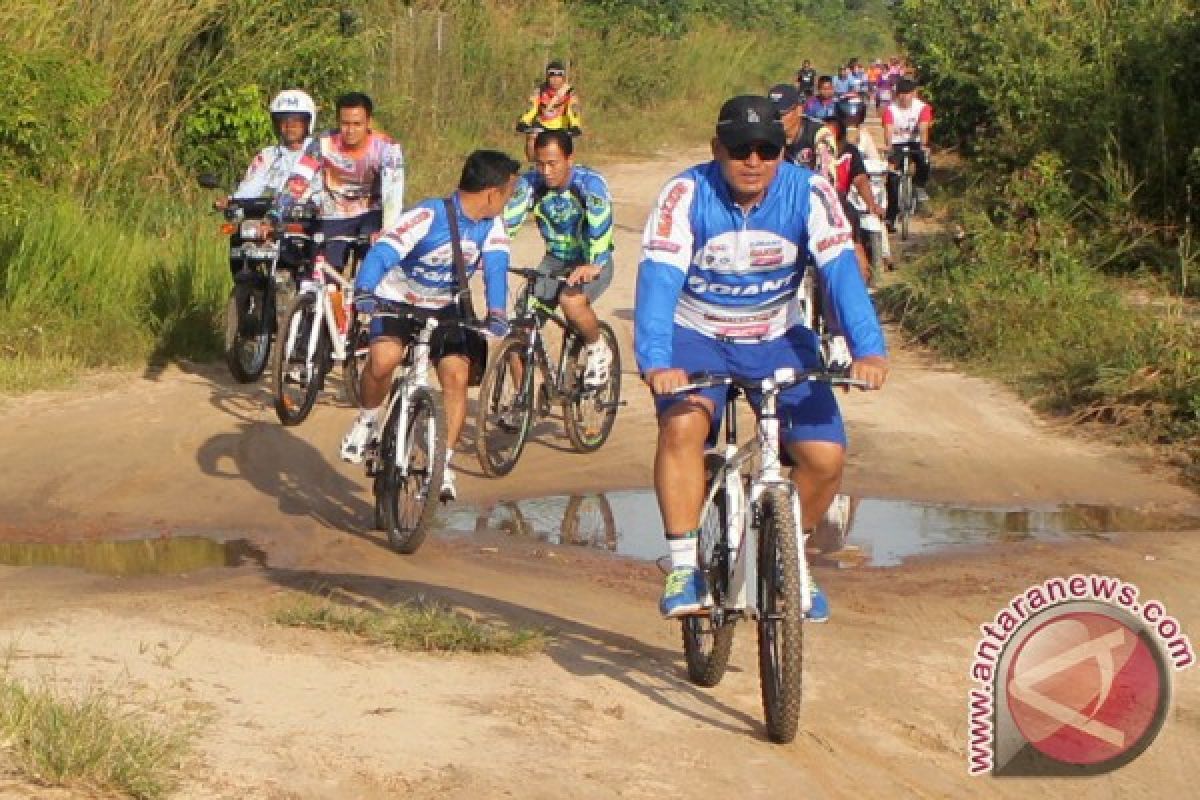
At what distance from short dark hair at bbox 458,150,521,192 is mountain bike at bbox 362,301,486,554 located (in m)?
0.65

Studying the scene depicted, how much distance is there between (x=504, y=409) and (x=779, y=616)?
500 cm

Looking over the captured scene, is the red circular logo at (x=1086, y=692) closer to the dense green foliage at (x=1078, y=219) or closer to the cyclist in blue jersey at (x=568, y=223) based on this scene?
the cyclist in blue jersey at (x=568, y=223)

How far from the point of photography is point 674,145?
3462 cm

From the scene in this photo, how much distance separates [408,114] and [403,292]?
55.6 feet

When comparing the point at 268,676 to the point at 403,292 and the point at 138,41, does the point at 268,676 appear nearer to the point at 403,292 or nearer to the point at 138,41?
the point at 403,292

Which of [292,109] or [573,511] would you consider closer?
[573,511]

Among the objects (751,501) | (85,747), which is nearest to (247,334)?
(751,501)

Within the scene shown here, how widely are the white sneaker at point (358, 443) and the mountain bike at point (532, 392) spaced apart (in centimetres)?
110

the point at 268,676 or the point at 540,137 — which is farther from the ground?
the point at 540,137

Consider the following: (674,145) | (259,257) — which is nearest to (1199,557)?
(259,257)

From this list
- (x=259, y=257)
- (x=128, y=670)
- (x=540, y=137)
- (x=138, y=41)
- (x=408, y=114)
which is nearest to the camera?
(x=128, y=670)

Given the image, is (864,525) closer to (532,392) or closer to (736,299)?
(532,392)

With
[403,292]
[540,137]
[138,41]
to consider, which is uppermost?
[138,41]

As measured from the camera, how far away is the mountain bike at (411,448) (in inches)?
353
